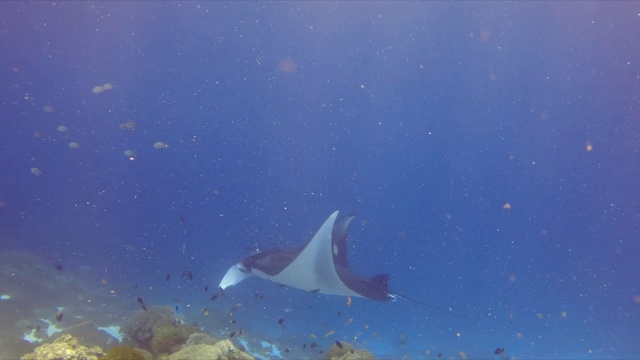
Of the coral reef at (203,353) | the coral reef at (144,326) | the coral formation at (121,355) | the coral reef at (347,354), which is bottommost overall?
the coral formation at (121,355)

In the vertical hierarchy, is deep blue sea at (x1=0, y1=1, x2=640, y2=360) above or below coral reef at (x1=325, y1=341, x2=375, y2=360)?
above

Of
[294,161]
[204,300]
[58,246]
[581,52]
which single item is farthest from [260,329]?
[294,161]

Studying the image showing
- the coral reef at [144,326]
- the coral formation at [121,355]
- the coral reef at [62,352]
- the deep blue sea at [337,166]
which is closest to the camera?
the coral formation at [121,355]

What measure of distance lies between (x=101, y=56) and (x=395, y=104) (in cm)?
2173

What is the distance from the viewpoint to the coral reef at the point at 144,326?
652cm

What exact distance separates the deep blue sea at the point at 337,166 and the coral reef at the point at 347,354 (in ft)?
6.89

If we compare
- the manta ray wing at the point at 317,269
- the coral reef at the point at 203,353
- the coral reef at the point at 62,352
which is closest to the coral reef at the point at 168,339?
the coral reef at the point at 62,352

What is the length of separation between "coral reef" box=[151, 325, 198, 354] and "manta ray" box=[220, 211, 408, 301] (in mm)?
1579

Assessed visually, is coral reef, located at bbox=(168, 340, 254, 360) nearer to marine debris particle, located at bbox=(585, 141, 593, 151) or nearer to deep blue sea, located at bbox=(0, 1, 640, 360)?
deep blue sea, located at bbox=(0, 1, 640, 360)

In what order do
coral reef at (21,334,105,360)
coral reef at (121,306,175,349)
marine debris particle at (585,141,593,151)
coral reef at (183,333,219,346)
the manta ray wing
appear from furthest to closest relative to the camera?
marine debris particle at (585,141,593,151), the manta ray wing, coral reef at (121,306,175,349), coral reef at (183,333,219,346), coral reef at (21,334,105,360)

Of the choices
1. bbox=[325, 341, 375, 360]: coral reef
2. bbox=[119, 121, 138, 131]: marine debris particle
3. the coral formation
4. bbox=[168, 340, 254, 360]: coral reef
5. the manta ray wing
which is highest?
bbox=[119, 121, 138, 131]: marine debris particle

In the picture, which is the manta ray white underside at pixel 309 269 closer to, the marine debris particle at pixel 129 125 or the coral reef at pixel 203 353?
the coral reef at pixel 203 353

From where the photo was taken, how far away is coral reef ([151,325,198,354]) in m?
5.68

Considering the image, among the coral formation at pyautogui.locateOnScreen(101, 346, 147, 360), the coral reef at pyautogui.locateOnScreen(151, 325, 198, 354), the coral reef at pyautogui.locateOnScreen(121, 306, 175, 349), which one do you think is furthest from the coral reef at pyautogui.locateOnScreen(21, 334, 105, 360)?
the coral reef at pyautogui.locateOnScreen(121, 306, 175, 349)
